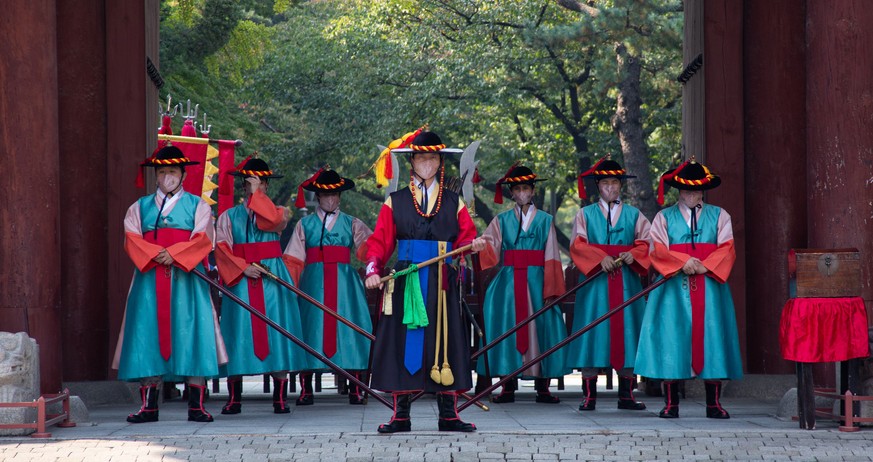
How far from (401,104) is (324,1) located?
861cm

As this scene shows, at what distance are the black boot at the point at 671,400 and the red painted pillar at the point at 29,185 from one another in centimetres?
443

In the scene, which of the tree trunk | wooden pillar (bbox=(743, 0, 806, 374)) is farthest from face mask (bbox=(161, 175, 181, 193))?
the tree trunk

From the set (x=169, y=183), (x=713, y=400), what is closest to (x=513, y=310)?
(x=713, y=400)

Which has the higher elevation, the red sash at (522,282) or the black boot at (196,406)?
the red sash at (522,282)

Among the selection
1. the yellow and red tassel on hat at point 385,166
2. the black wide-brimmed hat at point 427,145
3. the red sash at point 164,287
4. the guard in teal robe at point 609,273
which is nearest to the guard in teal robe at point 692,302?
the guard in teal robe at point 609,273

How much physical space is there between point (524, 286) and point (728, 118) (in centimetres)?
234

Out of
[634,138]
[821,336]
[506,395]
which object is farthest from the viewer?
[634,138]

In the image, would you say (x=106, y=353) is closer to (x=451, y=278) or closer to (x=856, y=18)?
(x=451, y=278)

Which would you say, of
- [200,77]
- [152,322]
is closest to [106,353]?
[152,322]

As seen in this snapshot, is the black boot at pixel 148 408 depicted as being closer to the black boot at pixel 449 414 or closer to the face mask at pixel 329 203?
the black boot at pixel 449 414

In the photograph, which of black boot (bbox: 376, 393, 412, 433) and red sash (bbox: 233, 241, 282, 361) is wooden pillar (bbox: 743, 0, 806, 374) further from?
red sash (bbox: 233, 241, 282, 361)

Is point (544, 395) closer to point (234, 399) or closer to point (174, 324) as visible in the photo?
point (234, 399)

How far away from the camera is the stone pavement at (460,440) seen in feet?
25.2

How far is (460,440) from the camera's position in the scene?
26.9 ft
